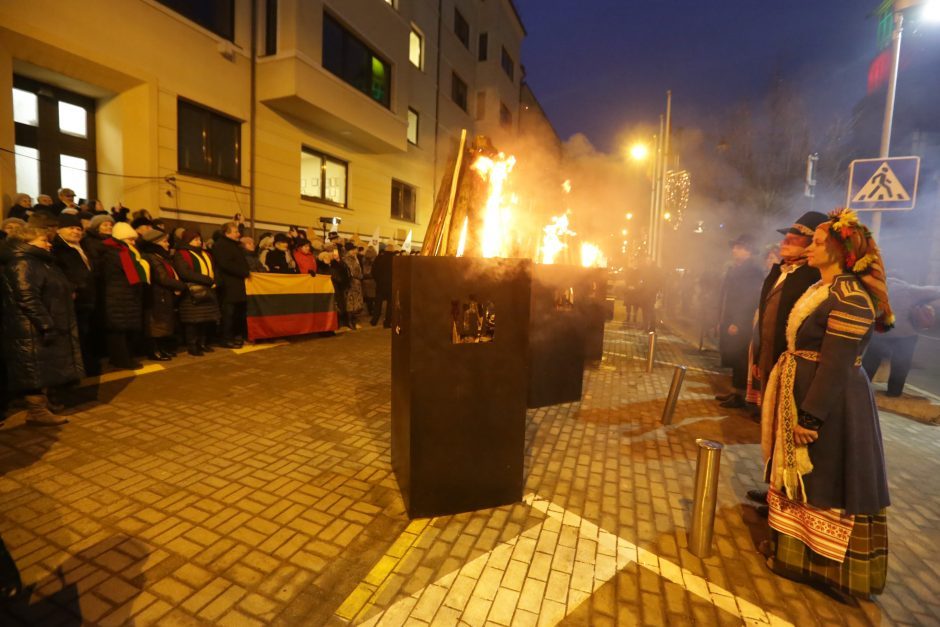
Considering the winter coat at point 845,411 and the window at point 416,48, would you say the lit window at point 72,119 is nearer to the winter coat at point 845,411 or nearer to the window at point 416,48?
the window at point 416,48

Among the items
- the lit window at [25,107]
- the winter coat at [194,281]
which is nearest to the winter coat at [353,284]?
the winter coat at [194,281]

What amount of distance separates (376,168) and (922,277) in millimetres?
24367

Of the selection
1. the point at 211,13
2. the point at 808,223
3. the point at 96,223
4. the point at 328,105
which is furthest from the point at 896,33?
the point at 211,13

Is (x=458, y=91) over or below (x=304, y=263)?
over

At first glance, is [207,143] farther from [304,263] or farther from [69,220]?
[69,220]

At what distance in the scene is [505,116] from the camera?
89.1ft

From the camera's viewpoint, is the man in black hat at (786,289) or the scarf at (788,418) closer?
the scarf at (788,418)

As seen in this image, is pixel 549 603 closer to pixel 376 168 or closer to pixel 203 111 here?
pixel 203 111

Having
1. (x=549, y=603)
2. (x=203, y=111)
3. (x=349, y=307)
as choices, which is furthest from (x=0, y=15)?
(x=549, y=603)

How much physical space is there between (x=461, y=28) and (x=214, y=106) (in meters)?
15.4

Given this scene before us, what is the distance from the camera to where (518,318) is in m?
3.25

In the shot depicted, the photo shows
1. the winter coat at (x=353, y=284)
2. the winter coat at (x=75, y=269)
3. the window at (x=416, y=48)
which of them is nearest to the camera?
the winter coat at (x=75, y=269)

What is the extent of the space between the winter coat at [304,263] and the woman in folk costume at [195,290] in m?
1.87

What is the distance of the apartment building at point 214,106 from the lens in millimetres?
8016
